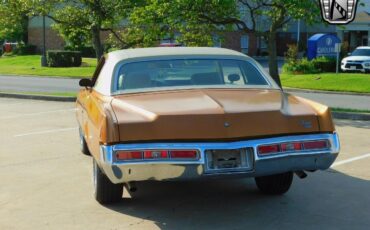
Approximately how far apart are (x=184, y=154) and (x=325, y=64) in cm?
2489

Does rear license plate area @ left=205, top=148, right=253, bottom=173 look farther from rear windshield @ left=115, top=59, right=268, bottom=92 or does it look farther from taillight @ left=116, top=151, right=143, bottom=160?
rear windshield @ left=115, top=59, right=268, bottom=92

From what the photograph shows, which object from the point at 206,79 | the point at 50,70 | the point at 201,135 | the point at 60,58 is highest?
the point at 206,79

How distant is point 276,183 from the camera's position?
612cm

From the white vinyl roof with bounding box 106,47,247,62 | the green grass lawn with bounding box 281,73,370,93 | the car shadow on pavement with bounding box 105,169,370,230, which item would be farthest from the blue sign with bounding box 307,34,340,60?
the white vinyl roof with bounding box 106,47,247,62

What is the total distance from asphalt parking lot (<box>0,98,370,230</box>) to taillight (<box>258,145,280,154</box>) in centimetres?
69

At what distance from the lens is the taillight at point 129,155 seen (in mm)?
4750

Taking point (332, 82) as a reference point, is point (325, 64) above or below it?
above

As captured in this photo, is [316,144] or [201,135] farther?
[316,144]

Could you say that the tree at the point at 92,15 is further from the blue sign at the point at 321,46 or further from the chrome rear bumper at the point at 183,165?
the blue sign at the point at 321,46

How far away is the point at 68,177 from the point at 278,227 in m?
3.07

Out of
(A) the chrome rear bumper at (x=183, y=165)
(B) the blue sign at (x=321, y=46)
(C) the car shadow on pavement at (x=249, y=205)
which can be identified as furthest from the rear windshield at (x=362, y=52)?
(A) the chrome rear bumper at (x=183, y=165)

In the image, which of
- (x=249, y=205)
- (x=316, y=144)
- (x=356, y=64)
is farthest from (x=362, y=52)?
(x=316, y=144)

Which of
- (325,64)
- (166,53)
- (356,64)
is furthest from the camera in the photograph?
(356,64)

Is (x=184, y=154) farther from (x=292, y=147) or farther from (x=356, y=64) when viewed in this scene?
(x=356, y=64)
